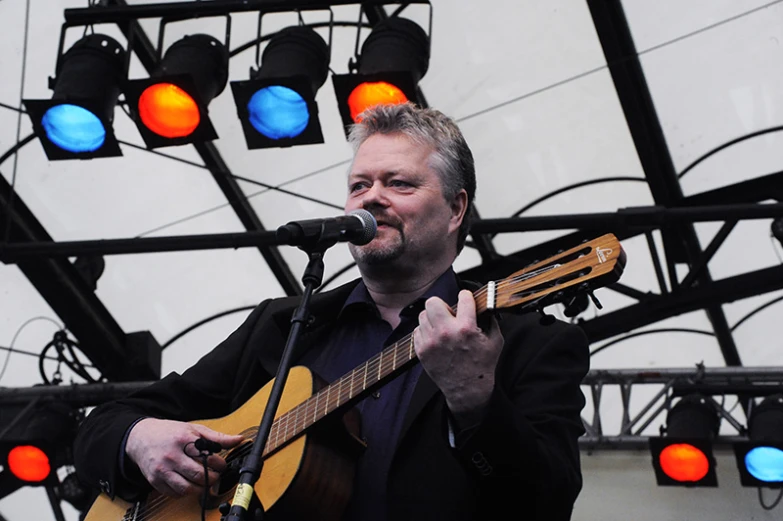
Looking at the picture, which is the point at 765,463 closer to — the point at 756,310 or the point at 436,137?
the point at 756,310

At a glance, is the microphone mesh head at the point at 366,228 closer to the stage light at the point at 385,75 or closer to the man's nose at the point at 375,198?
the man's nose at the point at 375,198

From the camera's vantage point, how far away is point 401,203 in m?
2.96

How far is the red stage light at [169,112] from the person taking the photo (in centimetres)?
543

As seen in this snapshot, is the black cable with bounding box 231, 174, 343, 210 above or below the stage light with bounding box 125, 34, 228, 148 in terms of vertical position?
above

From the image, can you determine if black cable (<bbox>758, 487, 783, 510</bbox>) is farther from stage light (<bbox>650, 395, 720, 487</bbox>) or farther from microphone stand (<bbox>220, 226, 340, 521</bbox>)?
microphone stand (<bbox>220, 226, 340, 521</bbox>)

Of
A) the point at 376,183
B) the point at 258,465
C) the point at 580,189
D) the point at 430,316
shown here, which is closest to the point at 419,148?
the point at 376,183

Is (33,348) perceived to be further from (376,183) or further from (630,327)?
(376,183)

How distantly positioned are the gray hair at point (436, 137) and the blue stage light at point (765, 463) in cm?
397

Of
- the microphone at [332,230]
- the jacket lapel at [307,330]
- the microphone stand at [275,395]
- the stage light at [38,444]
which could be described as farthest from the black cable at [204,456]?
the stage light at [38,444]

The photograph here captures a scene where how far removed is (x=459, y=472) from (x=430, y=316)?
0.41 metres

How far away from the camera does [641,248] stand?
737 centimetres

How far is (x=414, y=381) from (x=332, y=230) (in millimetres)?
433

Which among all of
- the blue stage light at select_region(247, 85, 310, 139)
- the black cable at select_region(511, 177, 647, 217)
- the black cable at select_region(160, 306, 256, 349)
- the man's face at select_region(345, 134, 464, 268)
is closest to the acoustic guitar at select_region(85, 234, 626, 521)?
the man's face at select_region(345, 134, 464, 268)

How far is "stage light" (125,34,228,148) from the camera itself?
5.39 metres
